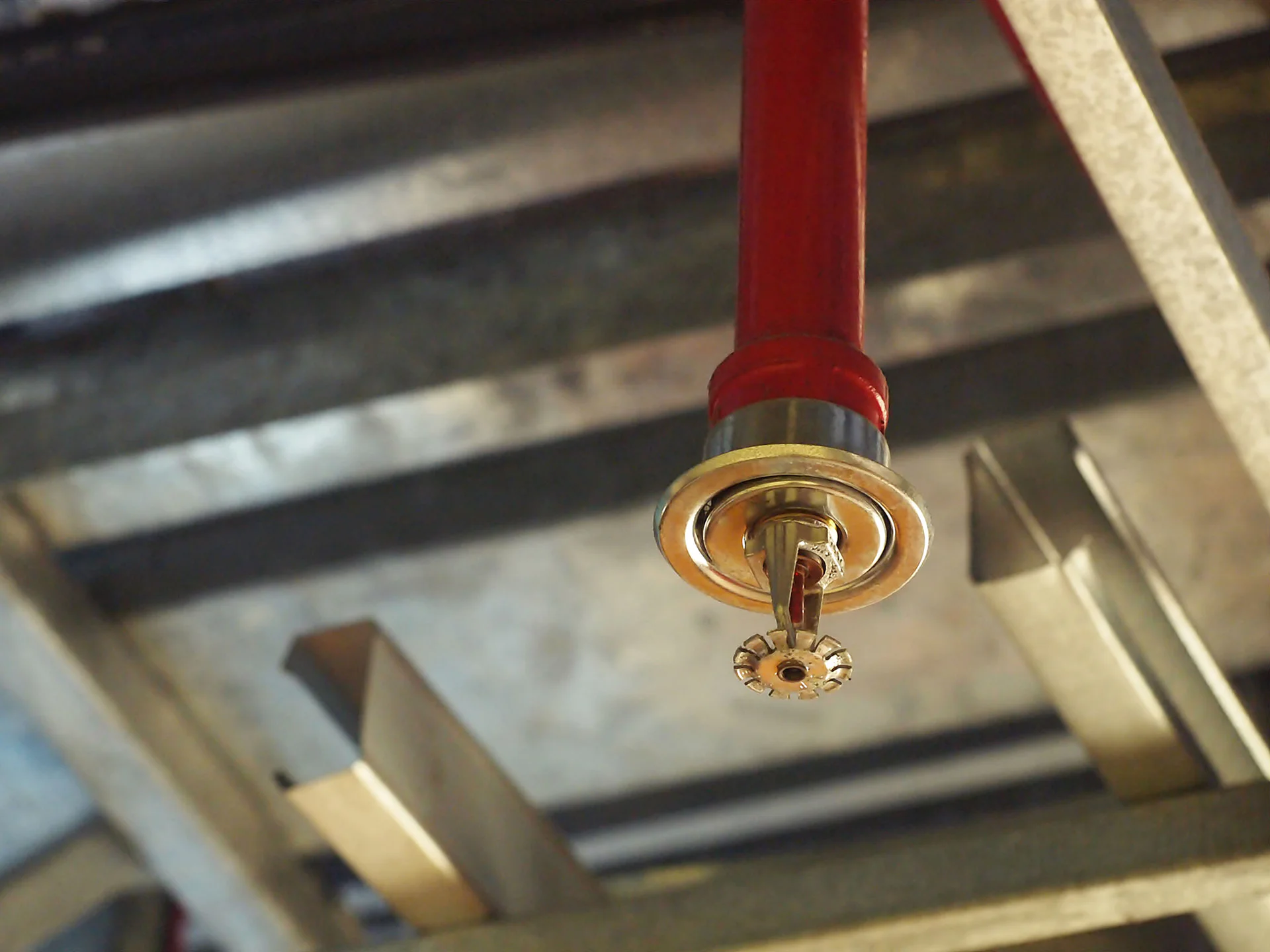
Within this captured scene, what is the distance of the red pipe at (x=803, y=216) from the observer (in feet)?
3.25

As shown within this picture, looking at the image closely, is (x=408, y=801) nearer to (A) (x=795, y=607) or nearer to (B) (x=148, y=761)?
(B) (x=148, y=761)

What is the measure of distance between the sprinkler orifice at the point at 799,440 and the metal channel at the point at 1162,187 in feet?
0.60

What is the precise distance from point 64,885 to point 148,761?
1.91 ft

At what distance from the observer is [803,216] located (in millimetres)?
1049

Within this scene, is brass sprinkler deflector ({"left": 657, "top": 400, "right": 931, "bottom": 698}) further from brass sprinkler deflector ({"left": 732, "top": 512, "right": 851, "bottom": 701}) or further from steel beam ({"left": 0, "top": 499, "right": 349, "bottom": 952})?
steel beam ({"left": 0, "top": 499, "right": 349, "bottom": 952})

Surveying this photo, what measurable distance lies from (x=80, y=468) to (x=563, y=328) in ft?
2.48

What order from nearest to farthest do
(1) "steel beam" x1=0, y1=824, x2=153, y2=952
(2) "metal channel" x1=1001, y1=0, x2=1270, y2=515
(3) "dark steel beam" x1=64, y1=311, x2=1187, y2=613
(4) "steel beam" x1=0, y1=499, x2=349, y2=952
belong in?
(2) "metal channel" x1=1001, y1=0, x2=1270, y2=515 → (3) "dark steel beam" x1=64, y1=311, x2=1187, y2=613 → (4) "steel beam" x1=0, y1=499, x2=349, y2=952 → (1) "steel beam" x1=0, y1=824, x2=153, y2=952

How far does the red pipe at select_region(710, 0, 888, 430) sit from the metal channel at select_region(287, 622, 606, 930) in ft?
3.24

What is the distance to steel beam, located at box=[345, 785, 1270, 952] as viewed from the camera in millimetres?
1556

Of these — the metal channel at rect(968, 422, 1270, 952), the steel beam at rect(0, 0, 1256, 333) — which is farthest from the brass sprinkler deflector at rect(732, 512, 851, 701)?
the steel beam at rect(0, 0, 1256, 333)

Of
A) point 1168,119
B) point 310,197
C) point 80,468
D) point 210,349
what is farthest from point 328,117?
point 1168,119

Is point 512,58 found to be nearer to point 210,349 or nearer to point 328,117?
point 328,117

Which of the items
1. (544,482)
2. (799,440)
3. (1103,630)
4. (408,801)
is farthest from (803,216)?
(544,482)

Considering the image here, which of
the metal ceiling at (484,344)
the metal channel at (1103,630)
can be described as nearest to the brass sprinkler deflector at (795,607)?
the metal channel at (1103,630)
